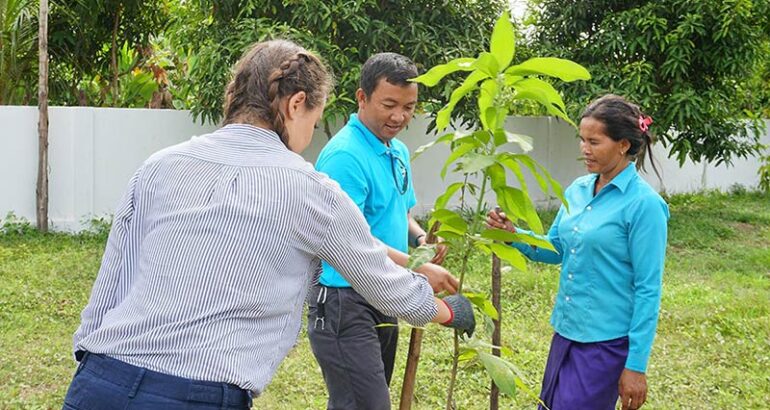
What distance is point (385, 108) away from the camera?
3203mm

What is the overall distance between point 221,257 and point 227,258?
0.01 metres

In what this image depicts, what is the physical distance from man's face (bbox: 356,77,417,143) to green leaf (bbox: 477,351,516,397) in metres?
1.08

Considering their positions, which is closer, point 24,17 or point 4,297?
point 4,297

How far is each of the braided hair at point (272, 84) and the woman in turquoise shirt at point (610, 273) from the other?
1.15 metres

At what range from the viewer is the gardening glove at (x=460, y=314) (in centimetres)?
227

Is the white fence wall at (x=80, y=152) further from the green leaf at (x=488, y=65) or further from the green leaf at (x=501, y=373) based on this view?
the green leaf at (x=488, y=65)

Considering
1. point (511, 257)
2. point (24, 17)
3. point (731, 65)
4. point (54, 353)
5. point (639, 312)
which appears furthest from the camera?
point (731, 65)

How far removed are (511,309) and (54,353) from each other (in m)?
3.16

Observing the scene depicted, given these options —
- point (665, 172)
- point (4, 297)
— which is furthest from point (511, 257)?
point (665, 172)

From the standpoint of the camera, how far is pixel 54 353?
214 inches

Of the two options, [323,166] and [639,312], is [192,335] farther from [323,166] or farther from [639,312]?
[639,312]

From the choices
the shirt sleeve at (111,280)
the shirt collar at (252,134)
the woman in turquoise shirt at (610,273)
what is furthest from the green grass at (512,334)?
the shirt collar at (252,134)

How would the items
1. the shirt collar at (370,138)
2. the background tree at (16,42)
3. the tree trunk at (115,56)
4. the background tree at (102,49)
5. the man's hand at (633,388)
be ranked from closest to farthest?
the man's hand at (633,388) → the shirt collar at (370,138) → the background tree at (16,42) → the background tree at (102,49) → the tree trunk at (115,56)

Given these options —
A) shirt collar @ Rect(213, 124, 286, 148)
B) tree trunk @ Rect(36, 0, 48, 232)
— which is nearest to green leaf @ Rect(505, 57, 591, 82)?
shirt collar @ Rect(213, 124, 286, 148)
